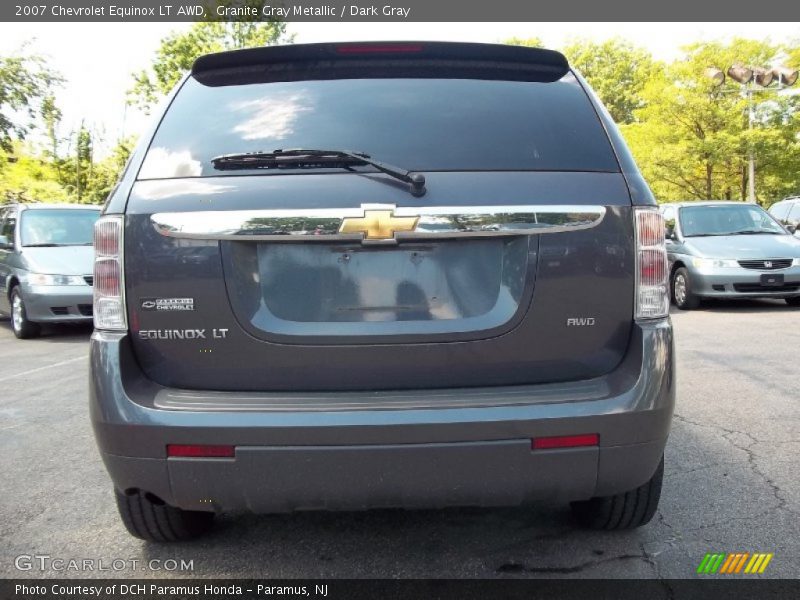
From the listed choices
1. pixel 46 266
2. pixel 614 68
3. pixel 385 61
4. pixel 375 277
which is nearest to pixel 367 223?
pixel 375 277

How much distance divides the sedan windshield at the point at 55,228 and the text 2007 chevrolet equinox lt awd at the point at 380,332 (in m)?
8.69

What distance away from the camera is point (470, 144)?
242cm

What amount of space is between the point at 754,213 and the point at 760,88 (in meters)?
15.4

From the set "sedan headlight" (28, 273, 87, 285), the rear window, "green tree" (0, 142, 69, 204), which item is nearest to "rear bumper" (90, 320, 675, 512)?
the rear window

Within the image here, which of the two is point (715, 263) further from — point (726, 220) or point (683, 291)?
point (726, 220)

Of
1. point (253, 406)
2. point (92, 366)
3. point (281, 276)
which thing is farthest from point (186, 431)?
point (281, 276)

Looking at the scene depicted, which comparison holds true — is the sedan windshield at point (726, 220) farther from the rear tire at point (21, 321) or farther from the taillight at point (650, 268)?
the rear tire at point (21, 321)

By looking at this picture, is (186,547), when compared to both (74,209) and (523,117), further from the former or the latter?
(74,209)

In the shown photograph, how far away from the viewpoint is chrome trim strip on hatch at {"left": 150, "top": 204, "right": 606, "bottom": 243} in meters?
2.22

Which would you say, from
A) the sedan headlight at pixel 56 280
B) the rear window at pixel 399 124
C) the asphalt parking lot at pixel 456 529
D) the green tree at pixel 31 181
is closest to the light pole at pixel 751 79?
the sedan headlight at pixel 56 280

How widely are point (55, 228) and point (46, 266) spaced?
3.48 feet

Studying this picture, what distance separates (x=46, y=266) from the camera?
371 inches

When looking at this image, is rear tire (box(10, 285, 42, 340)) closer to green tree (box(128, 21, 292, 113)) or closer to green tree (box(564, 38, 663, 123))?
green tree (box(128, 21, 292, 113))

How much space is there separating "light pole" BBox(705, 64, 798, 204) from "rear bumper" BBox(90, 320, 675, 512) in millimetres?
23916
